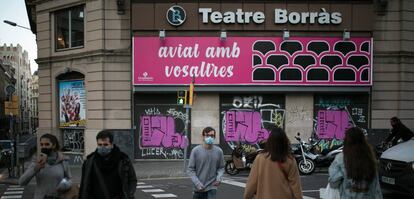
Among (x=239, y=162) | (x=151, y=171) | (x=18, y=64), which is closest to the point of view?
(x=239, y=162)

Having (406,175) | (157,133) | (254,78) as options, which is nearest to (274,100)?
(254,78)

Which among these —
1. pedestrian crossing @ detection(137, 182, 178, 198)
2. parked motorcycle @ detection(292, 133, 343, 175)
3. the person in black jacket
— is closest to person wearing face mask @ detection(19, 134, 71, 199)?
pedestrian crossing @ detection(137, 182, 178, 198)

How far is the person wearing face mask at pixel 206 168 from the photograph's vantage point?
23.6ft

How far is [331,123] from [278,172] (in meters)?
16.9

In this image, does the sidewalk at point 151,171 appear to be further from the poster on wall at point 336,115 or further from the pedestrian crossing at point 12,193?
the poster on wall at point 336,115

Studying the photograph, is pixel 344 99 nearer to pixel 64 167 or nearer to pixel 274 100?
pixel 274 100

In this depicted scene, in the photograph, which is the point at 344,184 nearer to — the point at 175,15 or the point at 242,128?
the point at 242,128

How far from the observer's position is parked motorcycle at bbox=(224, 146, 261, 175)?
55.3ft

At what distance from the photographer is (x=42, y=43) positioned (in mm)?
23125

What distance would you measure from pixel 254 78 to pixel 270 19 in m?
2.55

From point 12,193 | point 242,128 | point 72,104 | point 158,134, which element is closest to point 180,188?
point 12,193

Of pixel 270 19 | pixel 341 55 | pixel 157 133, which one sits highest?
pixel 270 19

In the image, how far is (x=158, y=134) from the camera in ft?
69.1

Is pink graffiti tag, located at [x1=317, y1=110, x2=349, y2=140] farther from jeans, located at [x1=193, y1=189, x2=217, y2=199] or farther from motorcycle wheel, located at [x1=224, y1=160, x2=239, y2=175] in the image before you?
jeans, located at [x1=193, y1=189, x2=217, y2=199]
